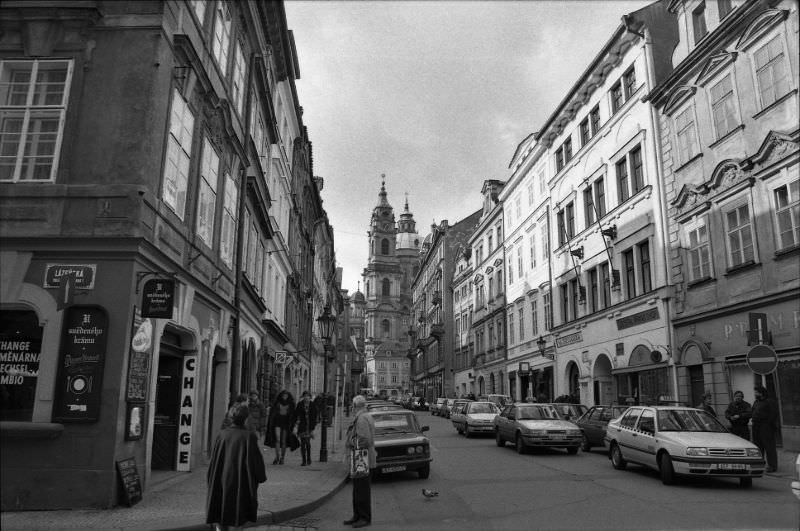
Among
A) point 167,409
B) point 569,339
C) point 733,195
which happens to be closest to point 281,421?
point 167,409

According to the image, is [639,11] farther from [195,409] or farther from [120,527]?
[120,527]

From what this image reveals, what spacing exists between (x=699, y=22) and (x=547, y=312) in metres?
19.0

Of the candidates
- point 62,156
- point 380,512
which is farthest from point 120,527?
point 62,156

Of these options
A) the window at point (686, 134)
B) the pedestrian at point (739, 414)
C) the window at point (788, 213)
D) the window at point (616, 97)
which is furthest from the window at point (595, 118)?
the pedestrian at point (739, 414)

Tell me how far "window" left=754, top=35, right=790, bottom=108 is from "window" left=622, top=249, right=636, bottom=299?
9.71 m

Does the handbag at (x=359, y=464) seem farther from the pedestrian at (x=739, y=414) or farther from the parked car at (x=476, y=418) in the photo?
the parked car at (x=476, y=418)

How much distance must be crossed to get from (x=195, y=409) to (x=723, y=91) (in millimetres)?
18301

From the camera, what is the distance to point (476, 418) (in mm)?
25391

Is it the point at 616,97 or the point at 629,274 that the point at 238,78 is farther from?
the point at 616,97

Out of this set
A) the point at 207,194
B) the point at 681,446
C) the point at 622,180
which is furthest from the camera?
the point at 622,180

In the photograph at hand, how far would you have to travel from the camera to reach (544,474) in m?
13.7

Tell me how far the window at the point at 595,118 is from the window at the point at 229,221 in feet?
66.1

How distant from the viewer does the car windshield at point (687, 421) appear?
12820mm

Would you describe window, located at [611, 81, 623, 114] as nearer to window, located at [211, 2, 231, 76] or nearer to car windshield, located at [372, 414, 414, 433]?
window, located at [211, 2, 231, 76]
